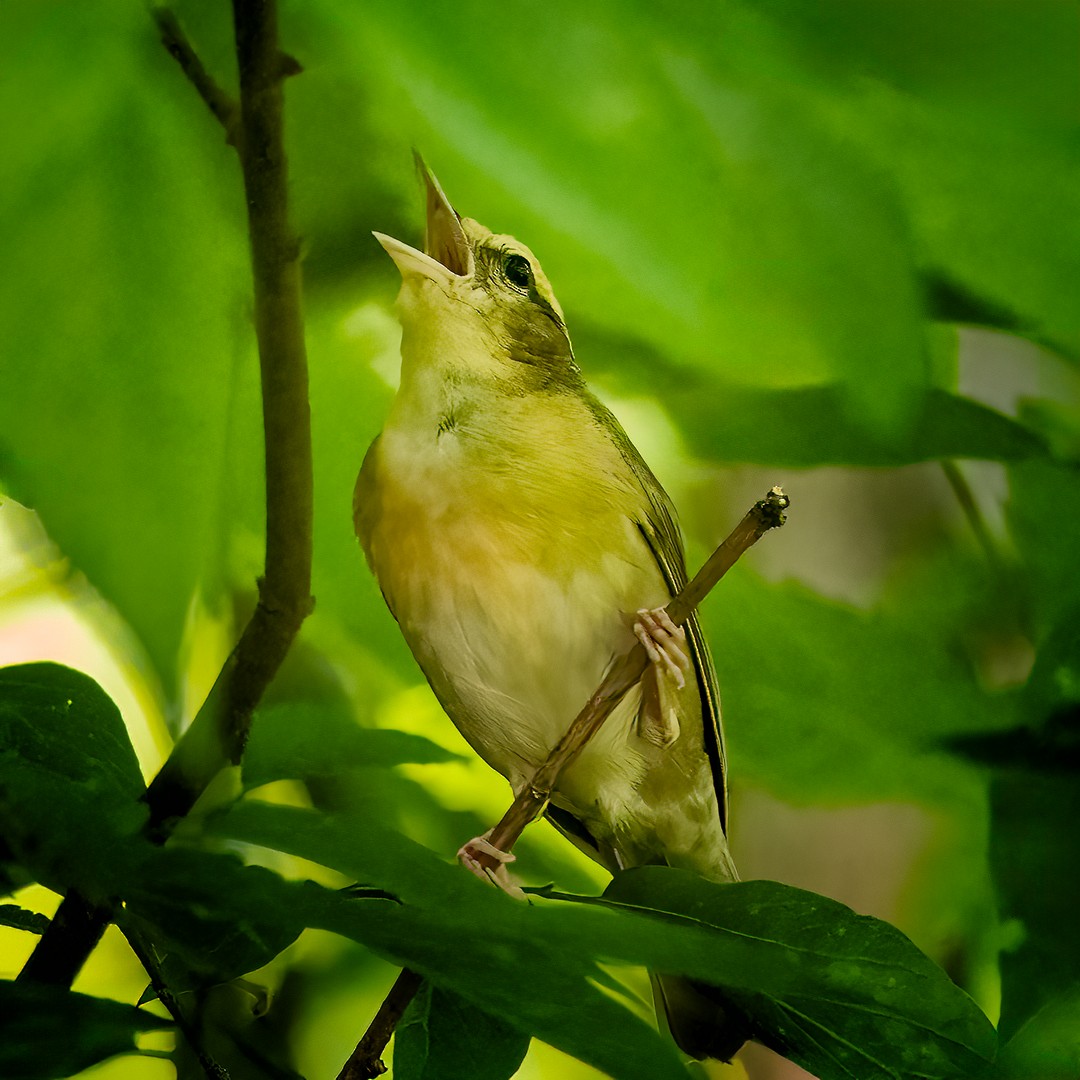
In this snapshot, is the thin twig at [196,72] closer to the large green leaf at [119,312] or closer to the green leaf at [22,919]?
the large green leaf at [119,312]

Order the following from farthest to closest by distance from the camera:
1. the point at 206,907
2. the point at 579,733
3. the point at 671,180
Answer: the point at 671,180 < the point at 579,733 < the point at 206,907

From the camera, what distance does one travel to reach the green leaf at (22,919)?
65 centimetres

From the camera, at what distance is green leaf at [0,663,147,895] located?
0.60 meters

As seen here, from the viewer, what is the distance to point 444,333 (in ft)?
2.55

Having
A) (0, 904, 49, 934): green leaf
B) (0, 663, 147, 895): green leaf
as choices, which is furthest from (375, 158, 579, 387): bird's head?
(0, 904, 49, 934): green leaf

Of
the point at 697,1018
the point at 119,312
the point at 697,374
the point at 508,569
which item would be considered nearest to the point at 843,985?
the point at 697,1018

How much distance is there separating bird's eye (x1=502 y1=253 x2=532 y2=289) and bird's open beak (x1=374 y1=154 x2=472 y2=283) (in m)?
0.03

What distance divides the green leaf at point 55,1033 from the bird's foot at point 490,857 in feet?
0.77

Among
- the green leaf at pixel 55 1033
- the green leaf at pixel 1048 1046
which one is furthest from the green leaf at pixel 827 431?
the green leaf at pixel 55 1033

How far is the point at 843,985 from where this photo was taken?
0.68 m

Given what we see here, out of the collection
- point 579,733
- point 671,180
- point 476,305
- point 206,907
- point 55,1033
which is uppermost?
point 671,180

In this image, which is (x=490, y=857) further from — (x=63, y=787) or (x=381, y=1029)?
(x=63, y=787)

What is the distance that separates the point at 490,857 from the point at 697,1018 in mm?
199

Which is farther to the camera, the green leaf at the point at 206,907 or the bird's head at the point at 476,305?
the bird's head at the point at 476,305
